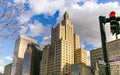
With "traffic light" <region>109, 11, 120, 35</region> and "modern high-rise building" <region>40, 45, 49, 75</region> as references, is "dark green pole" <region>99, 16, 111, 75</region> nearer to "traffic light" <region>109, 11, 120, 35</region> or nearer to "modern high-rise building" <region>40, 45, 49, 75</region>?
"traffic light" <region>109, 11, 120, 35</region>

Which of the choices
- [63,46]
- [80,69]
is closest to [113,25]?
[80,69]

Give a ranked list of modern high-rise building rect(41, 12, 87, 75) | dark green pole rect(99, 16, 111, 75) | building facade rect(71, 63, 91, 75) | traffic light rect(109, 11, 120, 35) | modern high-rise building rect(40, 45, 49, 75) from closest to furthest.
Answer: dark green pole rect(99, 16, 111, 75), traffic light rect(109, 11, 120, 35), building facade rect(71, 63, 91, 75), modern high-rise building rect(41, 12, 87, 75), modern high-rise building rect(40, 45, 49, 75)

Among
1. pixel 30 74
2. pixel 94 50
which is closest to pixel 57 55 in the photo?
pixel 94 50

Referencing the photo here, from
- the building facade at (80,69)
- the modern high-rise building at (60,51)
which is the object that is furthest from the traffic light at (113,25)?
the modern high-rise building at (60,51)

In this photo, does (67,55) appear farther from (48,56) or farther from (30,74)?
(30,74)

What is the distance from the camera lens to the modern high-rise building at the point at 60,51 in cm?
15012

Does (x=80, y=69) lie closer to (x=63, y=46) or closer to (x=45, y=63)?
(x=63, y=46)

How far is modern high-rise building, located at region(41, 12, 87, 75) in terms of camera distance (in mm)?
150125

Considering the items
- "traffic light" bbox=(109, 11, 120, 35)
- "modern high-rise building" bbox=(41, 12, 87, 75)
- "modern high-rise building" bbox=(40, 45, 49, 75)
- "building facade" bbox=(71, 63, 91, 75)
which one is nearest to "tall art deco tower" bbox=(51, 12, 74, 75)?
"modern high-rise building" bbox=(41, 12, 87, 75)

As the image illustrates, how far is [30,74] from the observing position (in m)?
188

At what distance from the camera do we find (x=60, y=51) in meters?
156

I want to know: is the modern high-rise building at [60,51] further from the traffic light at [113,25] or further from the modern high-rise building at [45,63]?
the traffic light at [113,25]

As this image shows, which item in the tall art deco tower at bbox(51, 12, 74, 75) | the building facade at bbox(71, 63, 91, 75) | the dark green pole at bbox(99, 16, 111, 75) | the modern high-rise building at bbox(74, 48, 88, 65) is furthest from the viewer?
the modern high-rise building at bbox(74, 48, 88, 65)

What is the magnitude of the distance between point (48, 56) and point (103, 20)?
16151 cm
